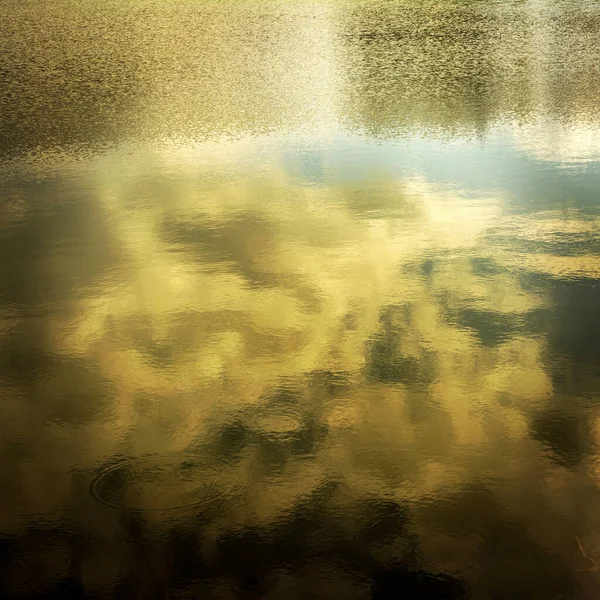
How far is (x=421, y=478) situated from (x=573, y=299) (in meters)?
1.78

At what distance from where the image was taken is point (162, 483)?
10.6 ft

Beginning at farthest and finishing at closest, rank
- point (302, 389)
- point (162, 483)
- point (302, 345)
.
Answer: point (302, 345), point (302, 389), point (162, 483)

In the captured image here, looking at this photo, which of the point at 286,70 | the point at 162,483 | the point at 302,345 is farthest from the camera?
the point at 286,70

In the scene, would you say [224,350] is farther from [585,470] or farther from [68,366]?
[585,470]

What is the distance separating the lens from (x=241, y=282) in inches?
192

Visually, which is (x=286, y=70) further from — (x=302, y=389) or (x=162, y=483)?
(x=162, y=483)

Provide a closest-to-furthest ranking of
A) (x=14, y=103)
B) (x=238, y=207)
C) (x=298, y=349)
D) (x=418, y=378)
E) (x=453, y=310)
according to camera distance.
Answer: (x=418, y=378) < (x=298, y=349) < (x=453, y=310) < (x=238, y=207) < (x=14, y=103)

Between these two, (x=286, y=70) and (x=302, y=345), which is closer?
(x=302, y=345)

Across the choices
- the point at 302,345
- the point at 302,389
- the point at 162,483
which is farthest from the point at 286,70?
the point at 162,483

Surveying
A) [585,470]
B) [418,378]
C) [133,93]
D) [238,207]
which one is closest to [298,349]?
[418,378]

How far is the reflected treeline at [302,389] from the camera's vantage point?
286 cm

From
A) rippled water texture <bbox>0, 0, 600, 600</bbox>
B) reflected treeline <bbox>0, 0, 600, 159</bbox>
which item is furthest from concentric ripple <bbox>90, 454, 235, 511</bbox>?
reflected treeline <bbox>0, 0, 600, 159</bbox>

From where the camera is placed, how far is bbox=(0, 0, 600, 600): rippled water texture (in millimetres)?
2893

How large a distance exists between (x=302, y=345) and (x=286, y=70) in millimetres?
6699
